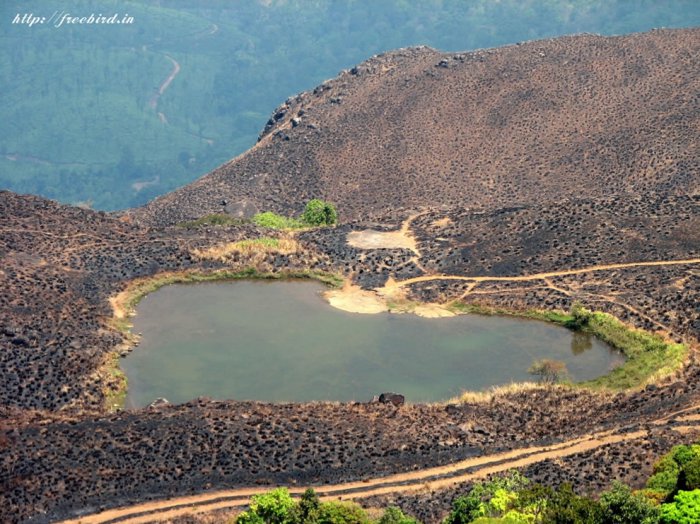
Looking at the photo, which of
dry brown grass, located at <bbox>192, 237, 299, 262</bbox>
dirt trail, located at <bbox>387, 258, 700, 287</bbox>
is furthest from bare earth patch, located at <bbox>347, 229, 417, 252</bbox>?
dirt trail, located at <bbox>387, 258, 700, 287</bbox>

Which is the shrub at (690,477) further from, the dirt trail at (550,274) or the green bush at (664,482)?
the dirt trail at (550,274)

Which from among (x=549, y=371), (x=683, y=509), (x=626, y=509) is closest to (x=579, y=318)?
(x=549, y=371)

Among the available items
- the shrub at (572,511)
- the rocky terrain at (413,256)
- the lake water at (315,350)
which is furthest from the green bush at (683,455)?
the lake water at (315,350)

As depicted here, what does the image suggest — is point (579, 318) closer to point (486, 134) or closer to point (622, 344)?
point (622, 344)

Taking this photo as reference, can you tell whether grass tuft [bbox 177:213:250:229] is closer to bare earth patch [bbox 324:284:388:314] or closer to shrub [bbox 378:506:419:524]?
bare earth patch [bbox 324:284:388:314]

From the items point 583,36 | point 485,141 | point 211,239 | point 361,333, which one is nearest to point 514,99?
point 485,141
